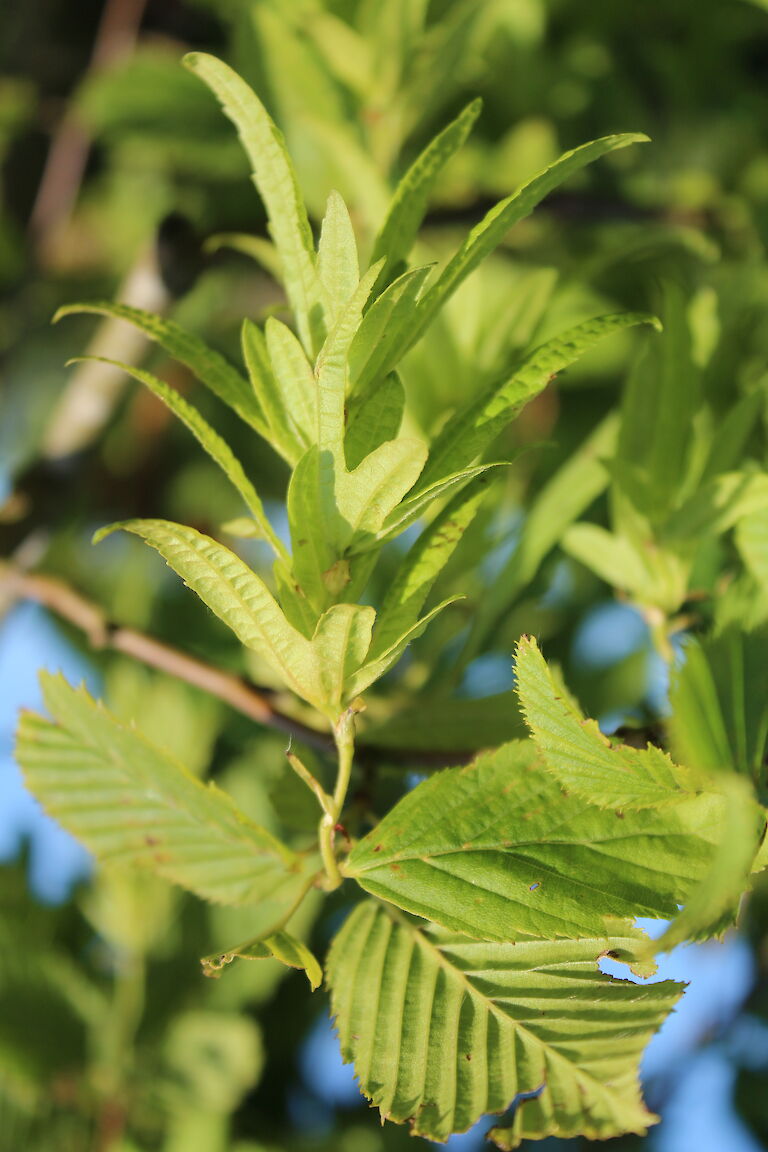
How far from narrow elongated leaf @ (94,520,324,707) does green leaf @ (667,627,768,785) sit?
0.17 m

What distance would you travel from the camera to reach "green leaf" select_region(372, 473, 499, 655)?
427 mm

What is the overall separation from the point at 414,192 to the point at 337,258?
2.6 inches

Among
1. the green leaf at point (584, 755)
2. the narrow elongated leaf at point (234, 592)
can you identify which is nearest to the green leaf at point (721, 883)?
the green leaf at point (584, 755)

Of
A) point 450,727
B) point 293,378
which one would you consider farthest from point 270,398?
point 450,727

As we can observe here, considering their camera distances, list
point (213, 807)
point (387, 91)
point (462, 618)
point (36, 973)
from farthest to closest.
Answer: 1. point (36, 973)
2. point (387, 91)
3. point (462, 618)
4. point (213, 807)

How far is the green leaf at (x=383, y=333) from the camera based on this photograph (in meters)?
0.39

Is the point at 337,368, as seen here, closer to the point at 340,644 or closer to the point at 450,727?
the point at 340,644

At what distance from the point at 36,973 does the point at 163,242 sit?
779 millimetres

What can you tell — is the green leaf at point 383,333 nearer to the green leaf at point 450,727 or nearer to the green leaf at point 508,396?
the green leaf at point 508,396

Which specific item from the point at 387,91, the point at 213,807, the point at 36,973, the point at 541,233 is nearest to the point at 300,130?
the point at 387,91

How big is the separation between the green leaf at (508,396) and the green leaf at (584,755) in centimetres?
9

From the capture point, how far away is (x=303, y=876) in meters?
0.51

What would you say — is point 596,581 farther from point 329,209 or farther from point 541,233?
point 329,209

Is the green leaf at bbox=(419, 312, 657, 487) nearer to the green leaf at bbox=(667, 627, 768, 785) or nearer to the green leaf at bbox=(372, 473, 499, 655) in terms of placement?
the green leaf at bbox=(372, 473, 499, 655)
